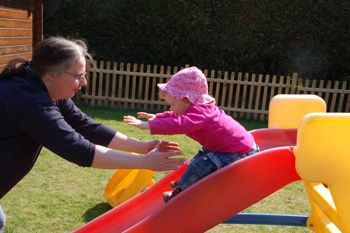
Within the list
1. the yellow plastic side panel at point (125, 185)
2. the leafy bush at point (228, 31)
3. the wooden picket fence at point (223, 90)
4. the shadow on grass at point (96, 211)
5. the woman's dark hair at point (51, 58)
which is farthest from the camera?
the leafy bush at point (228, 31)

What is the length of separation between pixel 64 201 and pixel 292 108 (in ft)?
7.73

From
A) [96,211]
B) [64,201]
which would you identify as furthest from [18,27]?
[96,211]

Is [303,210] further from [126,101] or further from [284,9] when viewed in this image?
[284,9]

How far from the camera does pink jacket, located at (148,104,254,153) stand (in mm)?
2436

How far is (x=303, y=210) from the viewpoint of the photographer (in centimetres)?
430

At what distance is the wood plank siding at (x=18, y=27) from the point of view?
7.07 meters

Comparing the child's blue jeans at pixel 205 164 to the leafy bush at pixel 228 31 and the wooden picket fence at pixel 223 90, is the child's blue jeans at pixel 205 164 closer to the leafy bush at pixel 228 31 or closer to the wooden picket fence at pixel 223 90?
the wooden picket fence at pixel 223 90

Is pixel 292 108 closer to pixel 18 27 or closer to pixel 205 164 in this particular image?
pixel 205 164

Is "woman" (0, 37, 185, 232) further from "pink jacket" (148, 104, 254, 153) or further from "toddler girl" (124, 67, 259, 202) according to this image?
"toddler girl" (124, 67, 259, 202)

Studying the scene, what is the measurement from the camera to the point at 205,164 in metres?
2.73

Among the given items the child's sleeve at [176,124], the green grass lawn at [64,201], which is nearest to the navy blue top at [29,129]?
the child's sleeve at [176,124]

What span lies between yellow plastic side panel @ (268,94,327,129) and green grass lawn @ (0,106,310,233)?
1.00 m

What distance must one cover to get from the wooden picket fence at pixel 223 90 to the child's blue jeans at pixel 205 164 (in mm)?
6384

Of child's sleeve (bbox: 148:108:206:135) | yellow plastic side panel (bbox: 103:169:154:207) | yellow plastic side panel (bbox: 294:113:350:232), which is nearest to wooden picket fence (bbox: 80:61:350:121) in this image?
yellow plastic side panel (bbox: 103:169:154:207)
